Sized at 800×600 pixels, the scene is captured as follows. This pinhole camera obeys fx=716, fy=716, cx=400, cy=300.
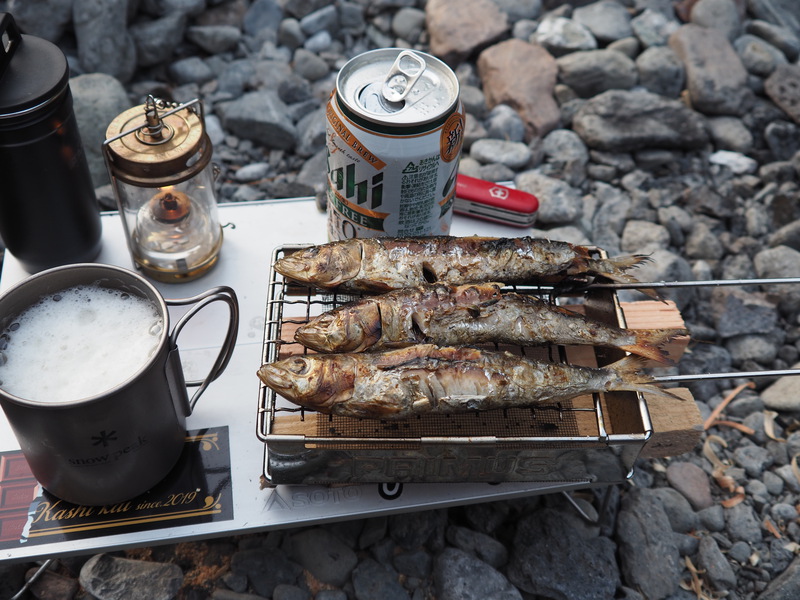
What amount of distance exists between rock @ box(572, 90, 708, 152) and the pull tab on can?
1.96 metres

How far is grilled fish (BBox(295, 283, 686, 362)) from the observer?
6.06 ft

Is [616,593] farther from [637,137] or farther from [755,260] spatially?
[637,137]

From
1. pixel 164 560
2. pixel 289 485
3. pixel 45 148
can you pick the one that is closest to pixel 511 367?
pixel 289 485

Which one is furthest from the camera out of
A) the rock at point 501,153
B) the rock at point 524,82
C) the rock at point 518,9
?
the rock at point 518,9

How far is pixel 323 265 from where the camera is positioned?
195cm

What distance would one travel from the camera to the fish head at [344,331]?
183 cm

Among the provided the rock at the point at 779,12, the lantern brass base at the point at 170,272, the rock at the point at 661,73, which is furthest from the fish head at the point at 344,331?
the rock at the point at 779,12

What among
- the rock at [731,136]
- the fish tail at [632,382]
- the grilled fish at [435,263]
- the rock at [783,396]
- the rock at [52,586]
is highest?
the grilled fish at [435,263]

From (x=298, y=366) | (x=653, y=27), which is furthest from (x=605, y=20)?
(x=298, y=366)

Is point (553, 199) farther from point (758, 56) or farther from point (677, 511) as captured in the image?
point (758, 56)

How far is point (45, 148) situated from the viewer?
2031mm

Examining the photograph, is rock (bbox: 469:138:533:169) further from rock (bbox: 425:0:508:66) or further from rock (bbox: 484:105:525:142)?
rock (bbox: 425:0:508:66)

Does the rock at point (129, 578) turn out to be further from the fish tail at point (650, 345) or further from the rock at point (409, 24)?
the rock at point (409, 24)

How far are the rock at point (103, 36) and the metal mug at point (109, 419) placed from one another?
8.39 feet
